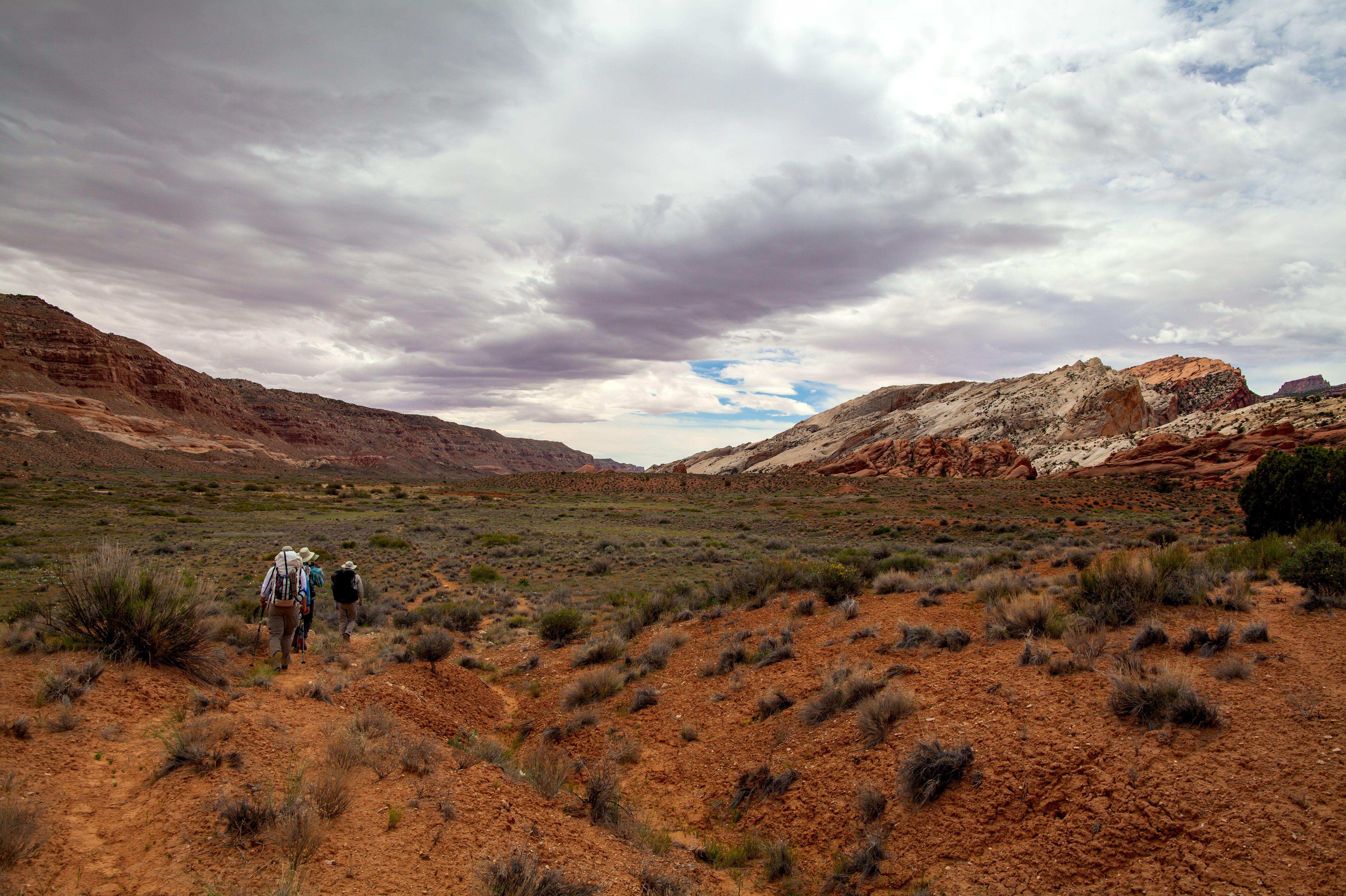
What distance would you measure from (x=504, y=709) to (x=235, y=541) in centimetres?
2220

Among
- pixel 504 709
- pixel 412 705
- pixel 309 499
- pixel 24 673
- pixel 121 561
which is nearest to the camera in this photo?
pixel 24 673

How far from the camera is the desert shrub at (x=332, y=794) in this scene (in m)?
4.93

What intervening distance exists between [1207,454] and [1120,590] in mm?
56306

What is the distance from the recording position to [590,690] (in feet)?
33.4

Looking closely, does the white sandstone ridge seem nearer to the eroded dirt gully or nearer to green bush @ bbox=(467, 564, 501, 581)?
green bush @ bbox=(467, 564, 501, 581)

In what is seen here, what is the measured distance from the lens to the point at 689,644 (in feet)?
38.9

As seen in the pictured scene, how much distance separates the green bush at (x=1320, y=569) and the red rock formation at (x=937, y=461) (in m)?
59.1

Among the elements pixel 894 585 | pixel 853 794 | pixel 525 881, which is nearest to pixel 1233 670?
pixel 853 794

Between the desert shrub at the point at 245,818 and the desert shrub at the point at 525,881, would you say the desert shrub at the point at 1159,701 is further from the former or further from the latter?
the desert shrub at the point at 245,818

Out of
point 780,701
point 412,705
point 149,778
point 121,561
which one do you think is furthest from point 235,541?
point 780,701

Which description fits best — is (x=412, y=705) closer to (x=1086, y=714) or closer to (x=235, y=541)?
(x=1086, y=714)

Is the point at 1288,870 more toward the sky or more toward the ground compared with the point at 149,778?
more toward the sky

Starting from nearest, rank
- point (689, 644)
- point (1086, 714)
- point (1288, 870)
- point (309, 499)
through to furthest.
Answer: point (1288, 870)
point (1086, 714)
point (689, 644)
point (309, 499)

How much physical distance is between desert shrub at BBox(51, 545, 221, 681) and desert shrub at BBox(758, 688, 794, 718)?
7180 mm
